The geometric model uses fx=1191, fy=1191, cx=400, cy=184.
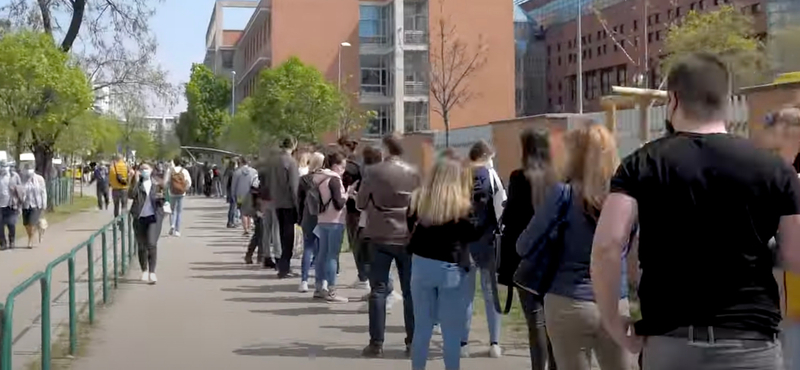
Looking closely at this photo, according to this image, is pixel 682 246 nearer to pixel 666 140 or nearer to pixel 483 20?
pixel 666 140

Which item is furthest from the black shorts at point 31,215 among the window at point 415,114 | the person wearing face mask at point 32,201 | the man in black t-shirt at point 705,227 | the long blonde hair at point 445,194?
the window at point 415,114

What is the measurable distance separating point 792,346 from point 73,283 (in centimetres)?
640

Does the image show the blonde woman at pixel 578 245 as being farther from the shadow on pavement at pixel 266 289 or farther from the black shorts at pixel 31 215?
the black shorts at pixel 31 215

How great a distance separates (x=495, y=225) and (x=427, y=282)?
1.54 metres

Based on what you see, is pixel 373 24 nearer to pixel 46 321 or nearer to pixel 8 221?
pixel 8 221

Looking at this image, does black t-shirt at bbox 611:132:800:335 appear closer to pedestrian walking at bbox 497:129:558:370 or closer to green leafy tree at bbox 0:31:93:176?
pedestrian walking at bbox 497:129:558:370

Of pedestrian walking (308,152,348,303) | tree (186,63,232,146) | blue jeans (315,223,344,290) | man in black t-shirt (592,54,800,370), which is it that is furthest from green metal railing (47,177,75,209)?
tree (186,63,232,146)

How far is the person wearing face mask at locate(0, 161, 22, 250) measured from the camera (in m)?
23.4

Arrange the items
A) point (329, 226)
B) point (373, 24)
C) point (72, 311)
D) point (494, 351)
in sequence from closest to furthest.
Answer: point (494, 351) < point (72, 311) < point (329, 226) < point (373, 24)

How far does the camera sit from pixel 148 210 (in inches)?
595

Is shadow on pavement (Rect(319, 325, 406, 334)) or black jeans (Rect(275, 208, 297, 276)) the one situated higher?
black jeans (Rect(275, 208, 297, 276))

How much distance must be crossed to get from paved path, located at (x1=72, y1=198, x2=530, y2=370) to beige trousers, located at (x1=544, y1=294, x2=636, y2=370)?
343 cm

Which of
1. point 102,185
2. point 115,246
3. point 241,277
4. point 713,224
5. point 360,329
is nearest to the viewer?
point 713,224

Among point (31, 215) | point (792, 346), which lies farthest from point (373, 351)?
point (31, 215)
